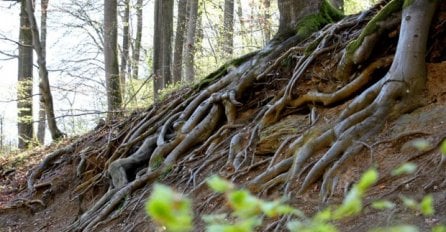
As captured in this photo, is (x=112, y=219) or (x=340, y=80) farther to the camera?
(x=112, y=219)

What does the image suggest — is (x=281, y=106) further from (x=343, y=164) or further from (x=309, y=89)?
(x=343, y=164)

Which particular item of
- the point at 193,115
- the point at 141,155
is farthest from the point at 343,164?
the point at 141,155

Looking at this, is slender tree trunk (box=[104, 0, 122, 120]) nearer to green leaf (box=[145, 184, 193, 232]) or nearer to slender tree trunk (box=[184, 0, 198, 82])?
slender tree trunk (box=[184, 0, 198, 82])

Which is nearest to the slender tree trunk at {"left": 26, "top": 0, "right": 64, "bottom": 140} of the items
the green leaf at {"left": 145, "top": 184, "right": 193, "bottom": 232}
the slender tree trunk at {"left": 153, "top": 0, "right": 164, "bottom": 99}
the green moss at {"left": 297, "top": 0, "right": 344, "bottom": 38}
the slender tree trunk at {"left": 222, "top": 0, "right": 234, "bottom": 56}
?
the slender tree trunk at {"left": 153, "top": 0, "right": 164, "bottom": 99}

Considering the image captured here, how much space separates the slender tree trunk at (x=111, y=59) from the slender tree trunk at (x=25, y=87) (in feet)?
9.94

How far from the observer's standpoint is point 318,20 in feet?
24.1

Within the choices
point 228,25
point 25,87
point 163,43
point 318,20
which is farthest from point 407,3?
point 25,87

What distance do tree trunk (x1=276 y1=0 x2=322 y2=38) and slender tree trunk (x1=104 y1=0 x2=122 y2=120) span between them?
5.31m

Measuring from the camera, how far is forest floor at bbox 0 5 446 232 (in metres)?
3.74

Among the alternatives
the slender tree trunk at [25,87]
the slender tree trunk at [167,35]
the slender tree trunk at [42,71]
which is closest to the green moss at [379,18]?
the slender tree trunk at [167,35]

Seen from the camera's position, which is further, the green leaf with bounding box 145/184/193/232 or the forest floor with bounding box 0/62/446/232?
the forest floor with bounding box 0/62/446/232

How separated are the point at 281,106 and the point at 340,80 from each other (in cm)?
73

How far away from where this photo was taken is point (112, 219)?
6219 millimetres

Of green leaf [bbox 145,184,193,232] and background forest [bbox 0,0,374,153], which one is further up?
background forest [bbox 0,0,374,153]
